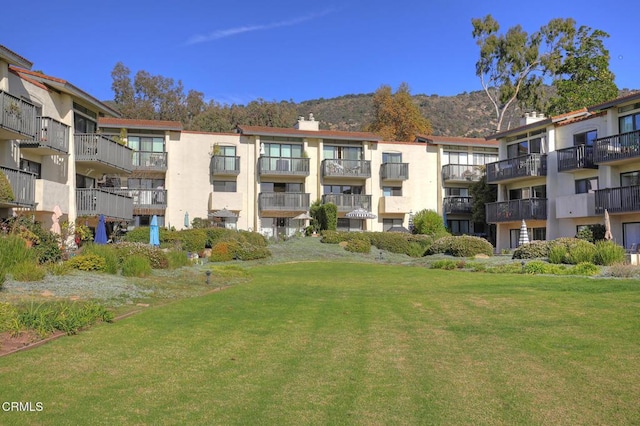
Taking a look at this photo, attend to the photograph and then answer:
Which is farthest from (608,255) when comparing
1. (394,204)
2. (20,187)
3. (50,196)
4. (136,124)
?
(136,124)

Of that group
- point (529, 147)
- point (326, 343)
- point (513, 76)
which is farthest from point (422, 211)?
point (326, 343)

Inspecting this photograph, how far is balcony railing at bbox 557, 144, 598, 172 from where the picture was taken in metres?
36.4

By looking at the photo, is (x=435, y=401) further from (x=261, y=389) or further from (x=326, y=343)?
(x=326, y=343)

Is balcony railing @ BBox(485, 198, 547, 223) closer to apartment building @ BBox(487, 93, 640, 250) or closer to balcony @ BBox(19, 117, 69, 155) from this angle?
apartment building @ BBox(487, 93, 640, 250)

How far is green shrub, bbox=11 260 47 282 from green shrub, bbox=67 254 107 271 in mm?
2715

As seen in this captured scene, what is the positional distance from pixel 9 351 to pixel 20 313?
1.74m

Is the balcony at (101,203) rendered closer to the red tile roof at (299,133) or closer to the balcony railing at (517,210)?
the red tile roof at (299,133)

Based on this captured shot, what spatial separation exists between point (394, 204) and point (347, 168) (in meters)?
4.83

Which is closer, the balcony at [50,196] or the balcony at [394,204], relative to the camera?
the balcony at [50,196]

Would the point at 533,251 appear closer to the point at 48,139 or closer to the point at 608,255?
the point at 608,255

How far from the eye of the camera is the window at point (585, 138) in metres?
37.2

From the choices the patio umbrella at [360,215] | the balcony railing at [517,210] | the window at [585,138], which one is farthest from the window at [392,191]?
the window at [585,138]
